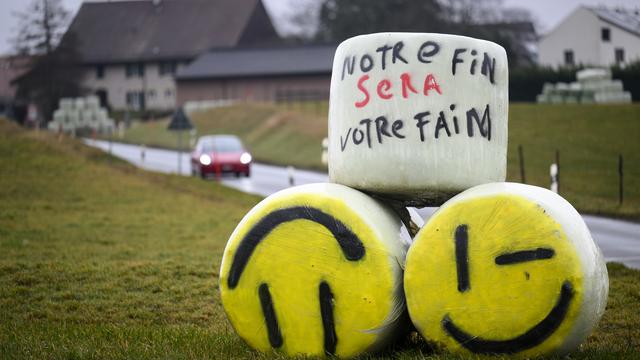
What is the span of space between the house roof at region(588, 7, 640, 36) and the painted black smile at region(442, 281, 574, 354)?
1008 inches

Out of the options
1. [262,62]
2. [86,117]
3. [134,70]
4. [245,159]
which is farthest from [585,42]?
[134,70]

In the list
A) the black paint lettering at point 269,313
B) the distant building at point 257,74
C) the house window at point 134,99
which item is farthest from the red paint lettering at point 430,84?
the house window at point 134,99

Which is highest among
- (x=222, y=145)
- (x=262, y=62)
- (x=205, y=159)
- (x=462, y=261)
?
(x=462, y=261)

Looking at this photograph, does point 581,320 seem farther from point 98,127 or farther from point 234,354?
point 98,127

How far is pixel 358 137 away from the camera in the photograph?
6398 mm

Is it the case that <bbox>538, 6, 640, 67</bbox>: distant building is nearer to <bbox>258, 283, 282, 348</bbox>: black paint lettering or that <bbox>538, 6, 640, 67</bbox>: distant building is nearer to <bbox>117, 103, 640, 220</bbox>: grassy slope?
<bbox>117, 103, 640, 220</bbox>: grassy slope

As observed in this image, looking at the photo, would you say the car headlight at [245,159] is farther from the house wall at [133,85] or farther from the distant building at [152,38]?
the house wall at [133,85]

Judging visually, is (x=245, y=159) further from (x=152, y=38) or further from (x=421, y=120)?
(x=152, y=38)

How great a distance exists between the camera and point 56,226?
15.8m

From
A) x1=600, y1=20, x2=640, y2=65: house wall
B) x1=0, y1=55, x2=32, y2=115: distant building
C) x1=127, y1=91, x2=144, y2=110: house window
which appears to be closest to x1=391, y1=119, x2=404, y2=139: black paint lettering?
x1=600, y1=20, x2=640, y2=65: house wall

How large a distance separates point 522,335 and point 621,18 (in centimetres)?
3791

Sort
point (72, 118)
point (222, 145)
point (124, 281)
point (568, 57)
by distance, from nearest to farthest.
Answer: point (124, 281) < point (222, 145) < point (72, 118) < point (568, 57)

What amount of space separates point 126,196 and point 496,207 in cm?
1662

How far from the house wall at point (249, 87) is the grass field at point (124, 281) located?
189 feet
